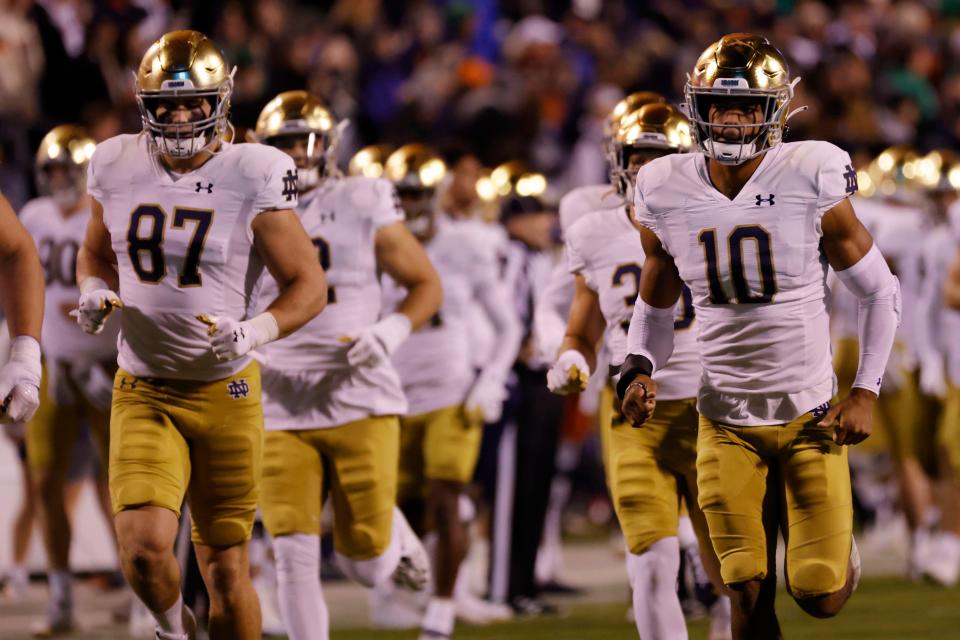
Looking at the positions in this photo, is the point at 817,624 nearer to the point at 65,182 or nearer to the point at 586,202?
the point at 586,202

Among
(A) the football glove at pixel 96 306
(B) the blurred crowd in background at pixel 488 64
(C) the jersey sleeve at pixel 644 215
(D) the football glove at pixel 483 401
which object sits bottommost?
(D) the football glove at pixel 483 401

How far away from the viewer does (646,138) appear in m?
5.58

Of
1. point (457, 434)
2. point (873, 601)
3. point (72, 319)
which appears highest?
point (72, 319)

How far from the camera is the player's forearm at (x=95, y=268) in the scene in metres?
5.21

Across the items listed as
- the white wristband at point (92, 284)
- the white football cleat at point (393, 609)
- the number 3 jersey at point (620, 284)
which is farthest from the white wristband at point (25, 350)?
the white football cleat at point (393, 609)

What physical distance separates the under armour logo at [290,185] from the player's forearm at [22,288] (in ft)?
2.62

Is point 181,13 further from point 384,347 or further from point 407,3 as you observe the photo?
point 384,347

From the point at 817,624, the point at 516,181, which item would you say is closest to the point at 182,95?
the point at 817,624

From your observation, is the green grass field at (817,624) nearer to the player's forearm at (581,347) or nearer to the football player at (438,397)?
the football player at (438,397)

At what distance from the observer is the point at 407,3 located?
13.2 m

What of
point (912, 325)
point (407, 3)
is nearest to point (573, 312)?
point (912, 325)

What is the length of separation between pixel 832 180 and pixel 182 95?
1.79 metres

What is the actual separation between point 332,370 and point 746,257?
1.73 m

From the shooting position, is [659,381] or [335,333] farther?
[335,333]
